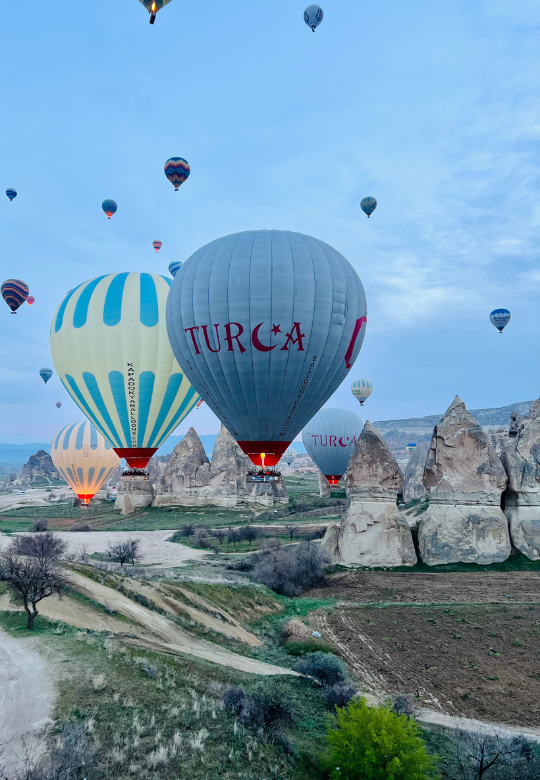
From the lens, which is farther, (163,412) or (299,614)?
(163,412)

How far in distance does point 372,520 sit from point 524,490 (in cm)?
993

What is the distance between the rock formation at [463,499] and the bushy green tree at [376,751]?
78.1 feet

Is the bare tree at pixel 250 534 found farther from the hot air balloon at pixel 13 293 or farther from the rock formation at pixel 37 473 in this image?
the rock formation at pixel 37 473

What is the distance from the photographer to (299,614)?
984 inches

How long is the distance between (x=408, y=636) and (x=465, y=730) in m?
7.77

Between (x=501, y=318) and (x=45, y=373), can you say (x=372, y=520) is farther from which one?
(x=45, y=373)

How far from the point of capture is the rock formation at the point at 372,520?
3303 centimetres

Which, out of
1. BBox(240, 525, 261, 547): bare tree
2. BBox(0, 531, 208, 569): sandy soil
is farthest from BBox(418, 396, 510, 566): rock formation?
BBox(240, 525, 261, 547): bare tree

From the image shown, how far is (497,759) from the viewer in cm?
1196

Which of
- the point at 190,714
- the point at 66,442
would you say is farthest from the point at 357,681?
the point at 66,442

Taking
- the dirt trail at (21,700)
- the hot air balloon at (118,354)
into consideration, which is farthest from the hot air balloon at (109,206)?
the dirt trail at (21,700)

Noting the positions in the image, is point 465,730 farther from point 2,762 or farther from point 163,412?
point 163,412

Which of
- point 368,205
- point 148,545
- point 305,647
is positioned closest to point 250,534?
point 148,545

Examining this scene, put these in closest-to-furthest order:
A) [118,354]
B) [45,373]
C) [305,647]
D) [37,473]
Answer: [305,647], [118,354], [45,373], [37,473]
